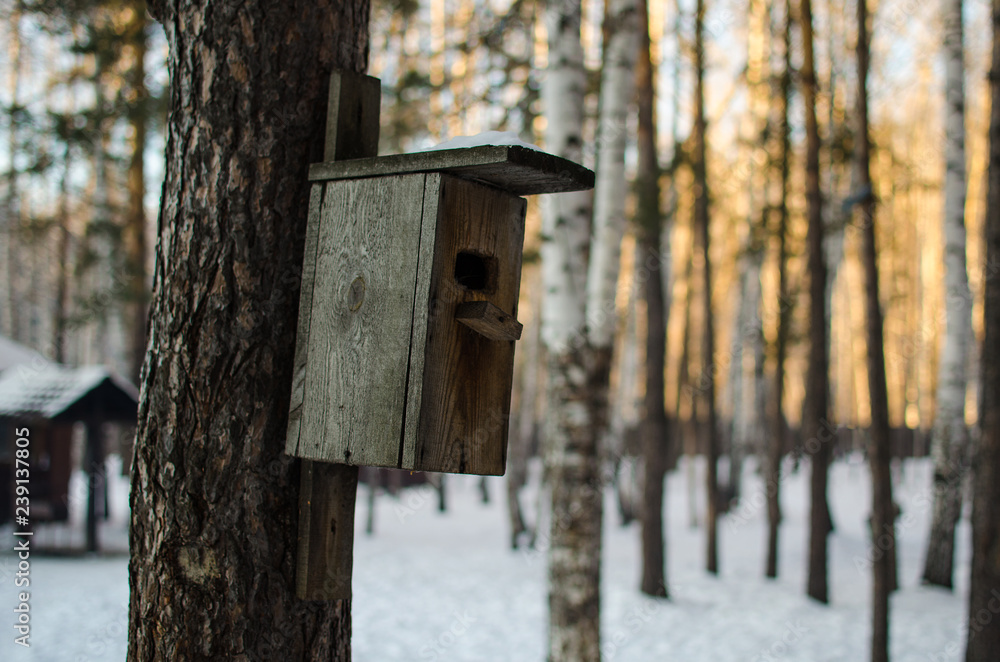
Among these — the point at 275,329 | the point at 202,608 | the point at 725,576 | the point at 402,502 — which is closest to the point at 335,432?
the point at 275,329

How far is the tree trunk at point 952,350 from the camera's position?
29.9 ft

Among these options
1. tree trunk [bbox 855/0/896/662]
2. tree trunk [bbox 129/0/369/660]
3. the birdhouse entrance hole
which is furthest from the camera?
tree trunk [bbox 855/0/896/662]

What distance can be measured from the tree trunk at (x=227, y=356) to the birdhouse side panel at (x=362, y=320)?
0.25ft

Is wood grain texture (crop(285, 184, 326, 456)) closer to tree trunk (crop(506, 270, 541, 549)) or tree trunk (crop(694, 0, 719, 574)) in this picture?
tree trunk (crop(694, 0, 719, 574))

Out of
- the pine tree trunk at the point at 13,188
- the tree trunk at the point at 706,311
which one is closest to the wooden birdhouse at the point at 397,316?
the tree trunk at the point at 706,311

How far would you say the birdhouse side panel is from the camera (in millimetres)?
1755

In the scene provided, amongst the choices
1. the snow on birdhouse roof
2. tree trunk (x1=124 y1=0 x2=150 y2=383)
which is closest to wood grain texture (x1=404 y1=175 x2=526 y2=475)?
tree trunk (x1=124 y1=0 x2=150 y2=383)

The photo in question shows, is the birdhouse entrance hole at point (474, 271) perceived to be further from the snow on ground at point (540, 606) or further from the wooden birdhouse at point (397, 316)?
the snow on ground at point (540, 606)

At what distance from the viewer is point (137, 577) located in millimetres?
1751

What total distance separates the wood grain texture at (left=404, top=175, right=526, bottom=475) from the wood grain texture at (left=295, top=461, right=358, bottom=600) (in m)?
0.22

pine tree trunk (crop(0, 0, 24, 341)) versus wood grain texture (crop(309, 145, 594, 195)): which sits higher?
pine tree trunk (crop(0, 0, 24, 341))

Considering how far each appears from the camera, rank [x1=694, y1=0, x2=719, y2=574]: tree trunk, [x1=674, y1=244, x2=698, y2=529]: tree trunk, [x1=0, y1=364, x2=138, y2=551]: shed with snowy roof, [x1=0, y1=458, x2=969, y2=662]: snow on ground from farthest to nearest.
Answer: [x1=674, y1=244, x2=698, y2=529]: tree trunk < [x1=0, y1=364, x2=138, y2=551]: shed with snowy roof < [x1=694, y1=0, x2=719, y2=574]: tree trunk < [x1=0, y1=458, x2=969, y2=662]: snow on ground

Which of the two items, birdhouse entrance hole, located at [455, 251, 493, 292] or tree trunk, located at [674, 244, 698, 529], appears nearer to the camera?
birdhouse entrance hole, located at [455, 251, 493, 292]

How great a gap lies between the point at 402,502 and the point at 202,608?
16125 millimetres
